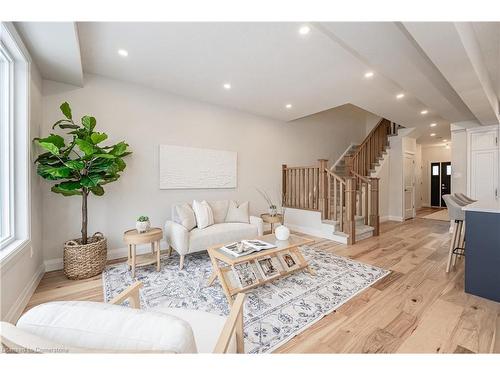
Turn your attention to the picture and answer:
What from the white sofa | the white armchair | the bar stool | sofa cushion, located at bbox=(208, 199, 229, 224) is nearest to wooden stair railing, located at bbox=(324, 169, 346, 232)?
the bar stool

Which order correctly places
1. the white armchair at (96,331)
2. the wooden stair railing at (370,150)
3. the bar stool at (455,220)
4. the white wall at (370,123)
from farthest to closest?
the white wall at (370,123)
the wooden stair railing at (370,150)
the bar stool at (455,220)
the white armchair at (96,331)

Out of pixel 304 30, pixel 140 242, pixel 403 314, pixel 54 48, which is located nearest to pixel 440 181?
pixel 403 314

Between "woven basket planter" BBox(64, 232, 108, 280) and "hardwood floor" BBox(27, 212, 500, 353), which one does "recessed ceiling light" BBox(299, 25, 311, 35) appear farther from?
"woven basket planter" BBox(64, 232, 108, 280)

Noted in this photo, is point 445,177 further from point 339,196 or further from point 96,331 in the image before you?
point 96,331

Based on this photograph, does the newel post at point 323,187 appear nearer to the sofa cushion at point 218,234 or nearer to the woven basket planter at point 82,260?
the sofa cushion at point 218,234

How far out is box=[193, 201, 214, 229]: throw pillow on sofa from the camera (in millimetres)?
3349

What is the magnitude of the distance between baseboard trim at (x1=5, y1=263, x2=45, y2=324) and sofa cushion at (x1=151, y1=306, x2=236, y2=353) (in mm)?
1549

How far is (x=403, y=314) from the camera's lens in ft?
6.26

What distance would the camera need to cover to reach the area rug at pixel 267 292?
1751mm

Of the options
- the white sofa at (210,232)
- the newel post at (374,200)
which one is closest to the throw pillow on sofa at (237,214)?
the white sofa at (210,232)

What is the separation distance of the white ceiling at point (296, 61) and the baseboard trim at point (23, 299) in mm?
2574
